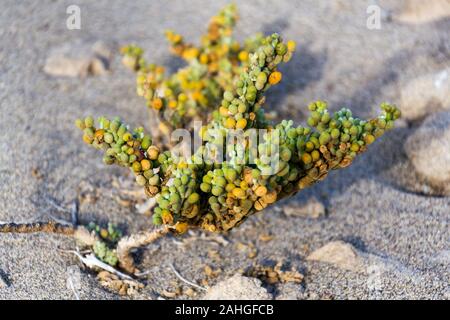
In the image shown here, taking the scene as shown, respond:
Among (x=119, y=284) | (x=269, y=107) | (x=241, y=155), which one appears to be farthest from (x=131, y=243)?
(x=269, y=107)

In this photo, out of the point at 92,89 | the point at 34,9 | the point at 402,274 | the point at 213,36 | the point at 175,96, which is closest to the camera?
the point at 402,274

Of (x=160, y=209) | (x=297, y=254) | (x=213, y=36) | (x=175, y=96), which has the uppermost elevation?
(x=213, y=36)

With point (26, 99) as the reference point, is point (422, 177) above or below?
below

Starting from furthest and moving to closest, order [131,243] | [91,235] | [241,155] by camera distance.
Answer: [91,235] → [131,243] → [241,155]

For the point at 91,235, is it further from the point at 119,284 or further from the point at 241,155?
the point at 241,155

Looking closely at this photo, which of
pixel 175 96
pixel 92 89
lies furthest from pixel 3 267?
pixel 92 89

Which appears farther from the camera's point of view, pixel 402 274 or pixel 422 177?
pixel 422 177

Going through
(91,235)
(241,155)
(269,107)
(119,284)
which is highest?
(241,155)

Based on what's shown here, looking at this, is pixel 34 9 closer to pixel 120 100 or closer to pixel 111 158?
pixel 120 100

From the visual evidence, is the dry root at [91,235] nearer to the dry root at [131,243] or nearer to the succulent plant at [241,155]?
the dry root at [131,243]
